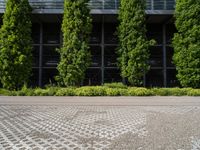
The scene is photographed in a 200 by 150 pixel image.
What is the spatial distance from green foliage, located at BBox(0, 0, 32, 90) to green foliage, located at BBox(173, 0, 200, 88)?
42.6ft

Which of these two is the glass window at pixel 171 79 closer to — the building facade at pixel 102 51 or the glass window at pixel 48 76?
the building facade at pixel 102 51

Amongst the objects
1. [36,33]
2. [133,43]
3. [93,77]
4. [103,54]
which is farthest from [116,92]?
[36,33]

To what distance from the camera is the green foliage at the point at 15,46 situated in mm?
19828

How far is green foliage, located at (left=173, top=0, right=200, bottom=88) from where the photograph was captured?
2036 cm

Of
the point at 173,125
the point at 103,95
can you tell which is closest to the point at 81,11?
the point at 103,95

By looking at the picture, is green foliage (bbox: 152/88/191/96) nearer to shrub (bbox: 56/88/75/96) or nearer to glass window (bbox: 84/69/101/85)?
shrub (bbox: 56/88/75/96)

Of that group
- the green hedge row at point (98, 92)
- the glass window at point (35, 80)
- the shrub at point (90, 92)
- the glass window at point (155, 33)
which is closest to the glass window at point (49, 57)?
the glass window at point (35, 80)

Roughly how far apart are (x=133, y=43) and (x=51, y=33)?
1163 centimetres

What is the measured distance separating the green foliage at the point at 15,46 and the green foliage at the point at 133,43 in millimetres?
8285

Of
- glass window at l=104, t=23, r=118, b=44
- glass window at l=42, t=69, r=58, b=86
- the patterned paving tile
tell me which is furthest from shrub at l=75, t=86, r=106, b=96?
glass window at l=104, t=23, r=118, b=44

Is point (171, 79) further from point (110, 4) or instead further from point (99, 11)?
point (99, 11)

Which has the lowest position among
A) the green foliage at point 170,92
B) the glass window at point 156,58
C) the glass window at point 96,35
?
the green foliage at point 170,92

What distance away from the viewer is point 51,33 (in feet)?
94.7

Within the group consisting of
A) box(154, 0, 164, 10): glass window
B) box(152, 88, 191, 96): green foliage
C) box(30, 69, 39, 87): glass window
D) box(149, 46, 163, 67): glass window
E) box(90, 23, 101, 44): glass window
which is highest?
box(154, 0, 164, 10): glass window
